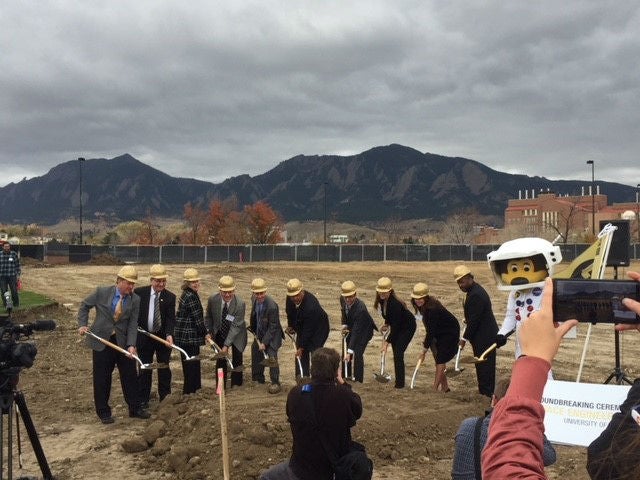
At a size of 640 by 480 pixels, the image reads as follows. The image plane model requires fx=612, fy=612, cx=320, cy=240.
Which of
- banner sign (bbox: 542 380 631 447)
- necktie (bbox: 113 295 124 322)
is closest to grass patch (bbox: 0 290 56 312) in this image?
necktie (bbox: 113 295 124 322)

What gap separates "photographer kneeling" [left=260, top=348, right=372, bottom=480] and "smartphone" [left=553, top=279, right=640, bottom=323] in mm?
1955

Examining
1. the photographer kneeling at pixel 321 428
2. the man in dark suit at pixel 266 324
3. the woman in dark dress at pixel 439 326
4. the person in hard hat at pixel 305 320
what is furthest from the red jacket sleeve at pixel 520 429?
the man in dark suit at pixel 266 324

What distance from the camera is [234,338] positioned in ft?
30.3

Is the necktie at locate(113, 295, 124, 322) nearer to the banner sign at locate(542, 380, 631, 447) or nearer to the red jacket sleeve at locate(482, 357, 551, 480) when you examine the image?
the banner sign at locate(542, 380, 631, 447)


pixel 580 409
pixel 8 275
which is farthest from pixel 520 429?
pixel 8 275

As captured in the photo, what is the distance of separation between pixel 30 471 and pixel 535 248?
592 cm

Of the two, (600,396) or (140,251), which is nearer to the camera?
(600,396)

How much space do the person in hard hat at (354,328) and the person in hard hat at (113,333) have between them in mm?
3110

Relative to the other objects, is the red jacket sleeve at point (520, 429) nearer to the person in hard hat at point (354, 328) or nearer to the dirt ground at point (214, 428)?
the dirt ground at point (214, 428)

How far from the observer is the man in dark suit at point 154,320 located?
8.58 m

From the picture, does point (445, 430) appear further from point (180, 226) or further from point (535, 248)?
point (180, 226)

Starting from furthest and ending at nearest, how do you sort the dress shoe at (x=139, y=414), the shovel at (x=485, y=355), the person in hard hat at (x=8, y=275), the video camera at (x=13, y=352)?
the person in hard hat at (x=8, y=275) < the dress shoe at (x=139, y=414) < the shovel at (x=485, y=355) < the video camera at (x=13, y=352)

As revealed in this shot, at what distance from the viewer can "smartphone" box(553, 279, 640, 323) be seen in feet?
9.20

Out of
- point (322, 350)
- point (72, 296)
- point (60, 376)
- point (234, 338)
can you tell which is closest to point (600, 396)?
point (322, 350)
